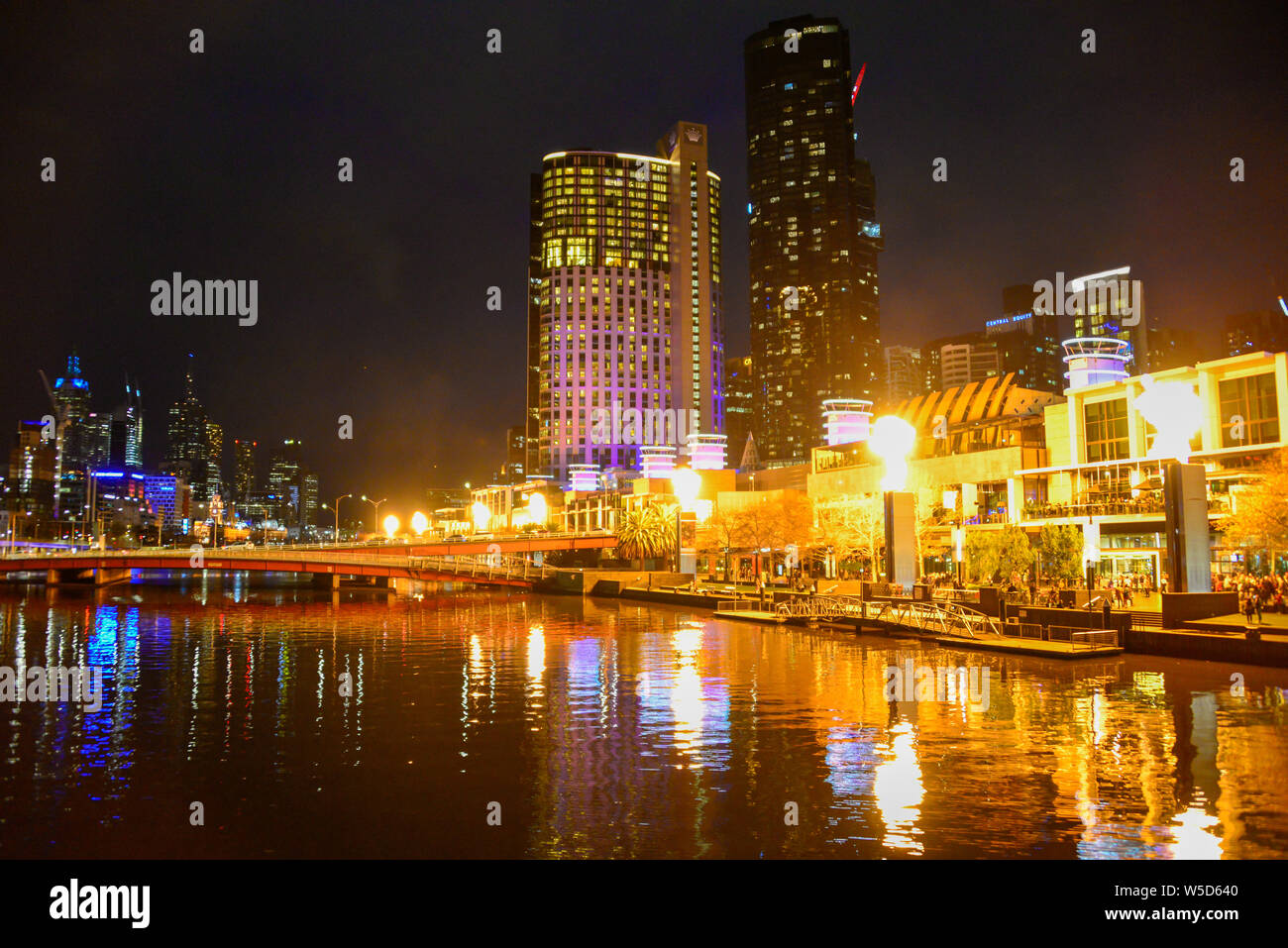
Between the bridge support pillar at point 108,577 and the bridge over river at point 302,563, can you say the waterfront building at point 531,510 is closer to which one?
the bridge over river at point 302,563

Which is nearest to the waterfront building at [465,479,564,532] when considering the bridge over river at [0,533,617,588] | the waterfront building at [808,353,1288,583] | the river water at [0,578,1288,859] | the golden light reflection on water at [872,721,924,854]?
the bridge over river at [0,533,617,588]

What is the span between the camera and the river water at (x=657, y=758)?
40.9 feet

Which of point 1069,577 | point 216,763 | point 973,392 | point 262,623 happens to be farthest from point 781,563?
point 216,763

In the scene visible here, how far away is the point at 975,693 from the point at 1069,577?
29.1 meters

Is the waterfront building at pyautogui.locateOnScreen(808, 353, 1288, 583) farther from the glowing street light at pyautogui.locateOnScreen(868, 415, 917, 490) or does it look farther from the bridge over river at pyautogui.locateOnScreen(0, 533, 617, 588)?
the bridge over river at pyautogui.locateOnScreen(0, 533, 617, 588)

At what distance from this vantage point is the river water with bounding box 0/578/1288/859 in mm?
12469

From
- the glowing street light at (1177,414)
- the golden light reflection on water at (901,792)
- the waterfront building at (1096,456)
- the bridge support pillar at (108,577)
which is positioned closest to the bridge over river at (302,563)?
the bridge support pillar at (108,577)

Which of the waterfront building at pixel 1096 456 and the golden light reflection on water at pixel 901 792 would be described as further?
the waterfront building at pixel 1096 456

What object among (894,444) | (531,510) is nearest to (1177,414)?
(894,444)

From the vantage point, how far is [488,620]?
53375 mm

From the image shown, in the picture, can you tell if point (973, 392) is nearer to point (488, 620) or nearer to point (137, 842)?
point (488, 620)

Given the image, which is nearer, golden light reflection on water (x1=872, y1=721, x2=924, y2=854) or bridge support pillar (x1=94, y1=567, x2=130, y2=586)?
golden light reflection on water (x1=872, y1=721, x2=924, y2=854)

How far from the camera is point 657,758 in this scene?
1725 cm

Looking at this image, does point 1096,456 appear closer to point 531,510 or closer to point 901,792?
point 901,792
